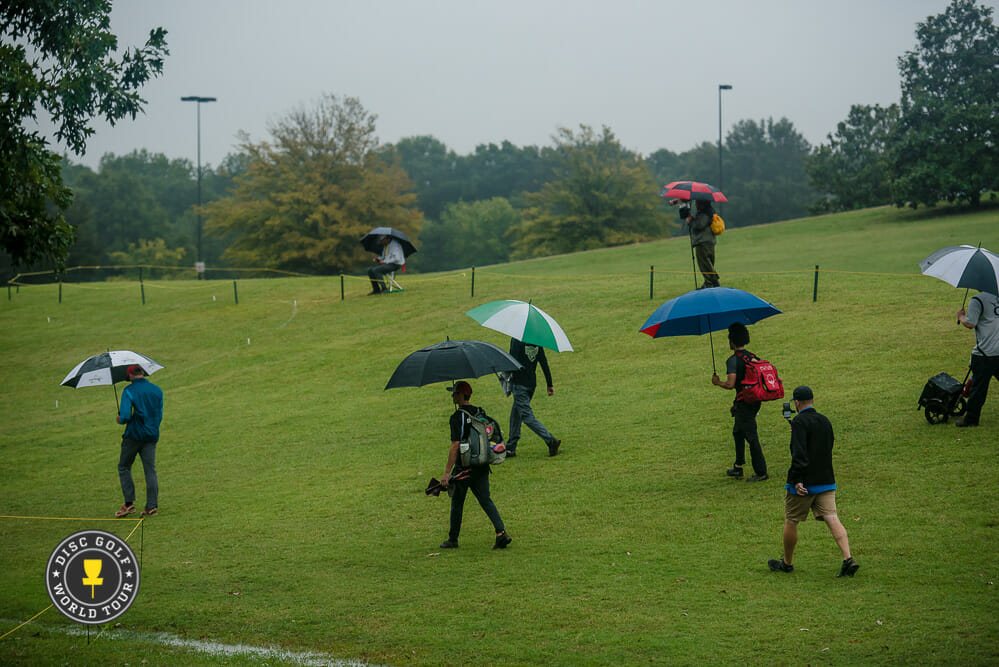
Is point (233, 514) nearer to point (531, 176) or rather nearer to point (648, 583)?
point (648, 583)

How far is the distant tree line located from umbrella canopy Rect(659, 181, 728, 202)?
438 inches

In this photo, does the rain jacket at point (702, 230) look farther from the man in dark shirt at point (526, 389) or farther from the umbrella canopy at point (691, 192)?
the man in dark shirt at point (526, 389)

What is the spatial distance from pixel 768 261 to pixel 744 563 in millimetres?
23783

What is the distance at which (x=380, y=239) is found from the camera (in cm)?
2791

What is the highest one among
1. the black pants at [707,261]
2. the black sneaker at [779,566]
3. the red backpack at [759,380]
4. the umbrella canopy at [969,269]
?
the black pants at [707,261]

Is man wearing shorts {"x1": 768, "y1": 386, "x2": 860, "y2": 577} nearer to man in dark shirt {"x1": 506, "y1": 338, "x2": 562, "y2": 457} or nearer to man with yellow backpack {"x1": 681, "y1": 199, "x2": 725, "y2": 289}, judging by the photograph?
man in dark shirt {"x1": 506, "y1": 338, "x2": 562, "y2": 457}

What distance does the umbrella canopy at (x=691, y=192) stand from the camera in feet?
58.1

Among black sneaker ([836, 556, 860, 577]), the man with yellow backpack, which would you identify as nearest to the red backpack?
black sneaker ([836, 556, 860, 577])

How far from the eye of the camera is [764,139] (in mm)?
98438

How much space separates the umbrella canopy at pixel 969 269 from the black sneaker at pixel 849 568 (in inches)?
170

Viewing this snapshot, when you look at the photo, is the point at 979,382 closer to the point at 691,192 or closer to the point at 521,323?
the point at 521,323

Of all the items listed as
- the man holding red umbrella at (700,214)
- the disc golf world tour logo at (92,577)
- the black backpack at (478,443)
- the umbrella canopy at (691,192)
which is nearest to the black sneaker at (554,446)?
the black backpack at (478,443)

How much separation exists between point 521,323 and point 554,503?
238cm

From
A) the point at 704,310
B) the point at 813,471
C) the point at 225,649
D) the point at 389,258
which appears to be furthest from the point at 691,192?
the point at 225,649
